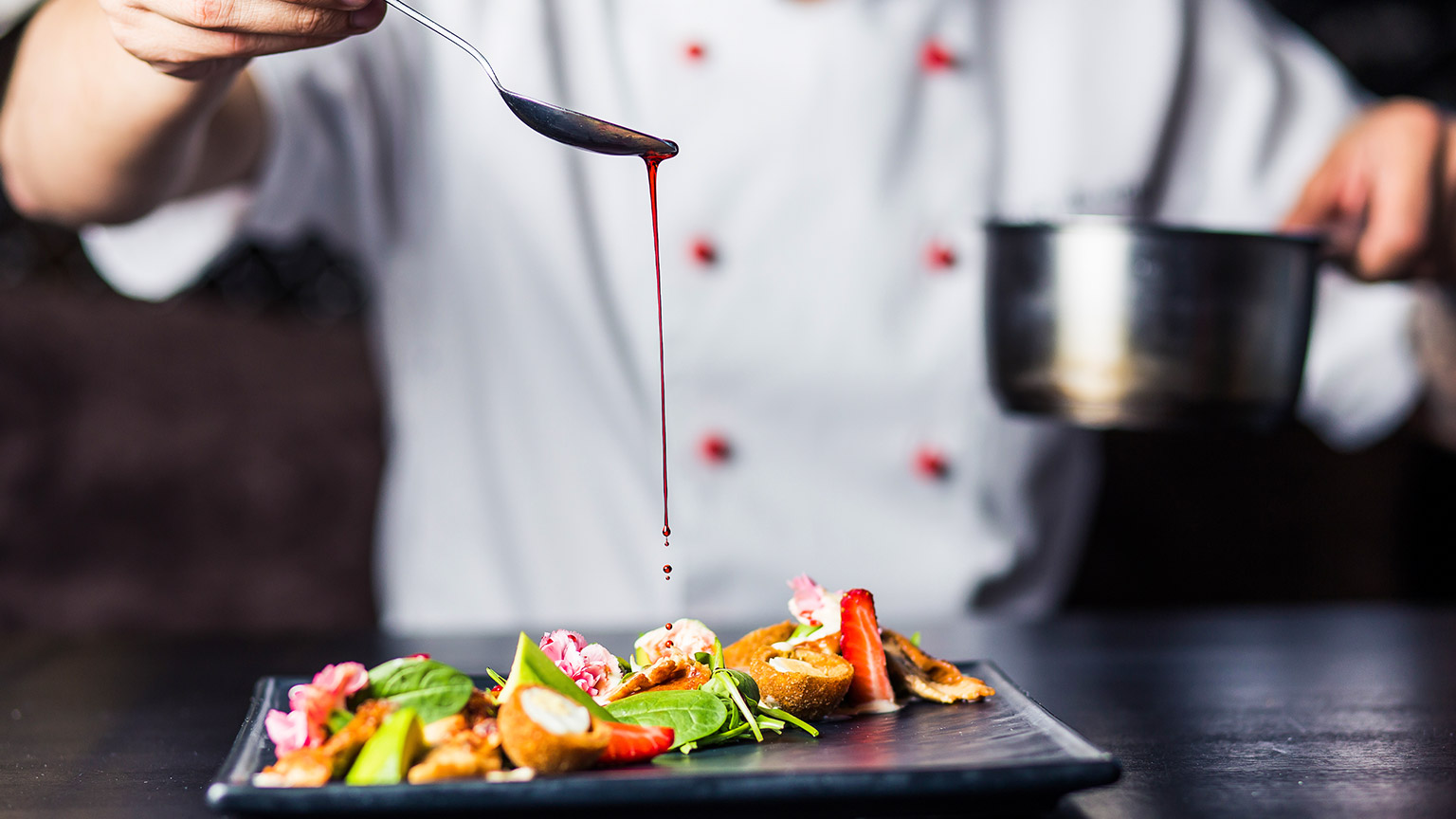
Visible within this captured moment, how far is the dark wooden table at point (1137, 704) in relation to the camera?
688mm

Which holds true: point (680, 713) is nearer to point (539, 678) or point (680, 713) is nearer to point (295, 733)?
point (539, 678)

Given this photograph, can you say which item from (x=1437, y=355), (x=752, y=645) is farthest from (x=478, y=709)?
(x=1437, y=355)

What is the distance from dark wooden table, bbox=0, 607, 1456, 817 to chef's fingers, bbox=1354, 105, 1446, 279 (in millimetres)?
372

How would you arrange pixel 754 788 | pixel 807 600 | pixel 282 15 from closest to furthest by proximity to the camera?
pixel 754 788, pixel 282 15, pixel 807 600

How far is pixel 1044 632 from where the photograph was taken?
131 cm

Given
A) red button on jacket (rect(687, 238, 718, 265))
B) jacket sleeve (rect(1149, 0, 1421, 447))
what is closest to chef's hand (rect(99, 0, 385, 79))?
red button on jacket (rect(687, 238, 718, 265))

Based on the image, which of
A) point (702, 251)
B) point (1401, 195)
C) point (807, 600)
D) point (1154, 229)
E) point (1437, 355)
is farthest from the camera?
point (1437, 355)

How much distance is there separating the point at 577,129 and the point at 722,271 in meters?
0.75

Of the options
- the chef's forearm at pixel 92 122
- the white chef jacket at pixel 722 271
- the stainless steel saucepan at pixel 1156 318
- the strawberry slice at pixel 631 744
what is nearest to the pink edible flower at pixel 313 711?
the strawberry slice at pixel 631 744

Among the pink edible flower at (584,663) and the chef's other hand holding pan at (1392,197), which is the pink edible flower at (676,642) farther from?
the chef's other hand holding pan at (1392,197)

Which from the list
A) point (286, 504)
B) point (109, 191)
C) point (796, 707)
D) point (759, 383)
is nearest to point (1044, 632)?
point (759, 383)

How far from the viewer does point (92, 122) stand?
1.10 m

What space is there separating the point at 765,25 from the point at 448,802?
1164 mm

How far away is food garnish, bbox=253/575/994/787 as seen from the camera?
0.62m
